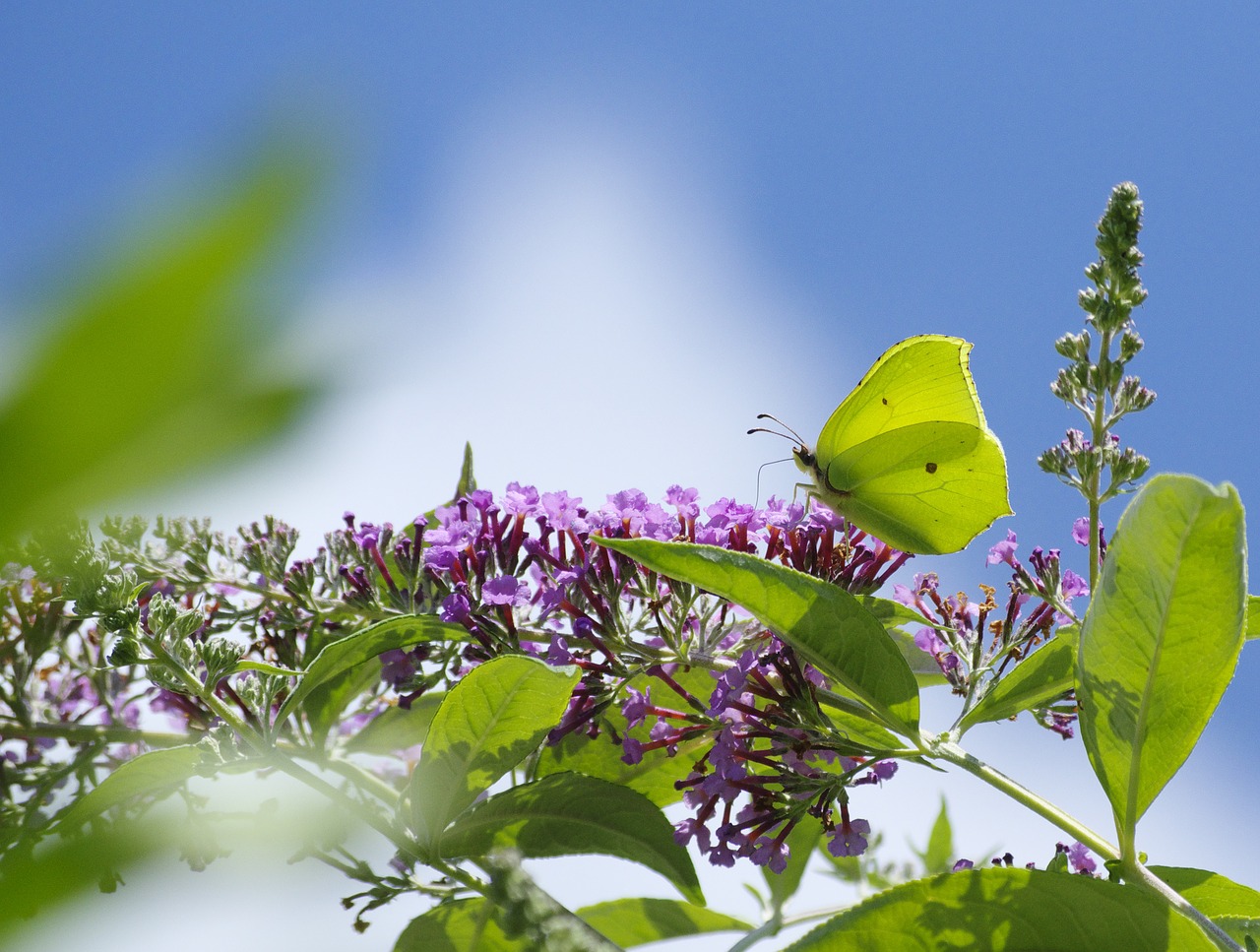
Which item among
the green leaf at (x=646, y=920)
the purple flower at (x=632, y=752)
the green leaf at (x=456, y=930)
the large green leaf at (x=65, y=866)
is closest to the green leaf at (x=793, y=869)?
the green leaf at (x=646, y=920)

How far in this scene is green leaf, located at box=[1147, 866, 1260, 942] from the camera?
1854mm

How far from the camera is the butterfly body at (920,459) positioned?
2.36 meters

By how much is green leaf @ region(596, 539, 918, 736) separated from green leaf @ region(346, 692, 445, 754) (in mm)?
1028

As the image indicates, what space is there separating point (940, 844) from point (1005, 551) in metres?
1.09

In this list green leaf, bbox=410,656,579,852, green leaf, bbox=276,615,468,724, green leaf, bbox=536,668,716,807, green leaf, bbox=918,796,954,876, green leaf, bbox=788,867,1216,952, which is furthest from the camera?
green leaf, bbox=918,796,954,876

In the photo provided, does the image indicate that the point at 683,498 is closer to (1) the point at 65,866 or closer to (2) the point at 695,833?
(2) the point at 695,833

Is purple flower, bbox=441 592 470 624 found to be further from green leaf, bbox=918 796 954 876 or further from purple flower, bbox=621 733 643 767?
green leaf, bbox=918 796 954 876

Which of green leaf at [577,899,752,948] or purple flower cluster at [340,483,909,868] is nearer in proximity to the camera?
purple flower cluster at [340,483,909,868]

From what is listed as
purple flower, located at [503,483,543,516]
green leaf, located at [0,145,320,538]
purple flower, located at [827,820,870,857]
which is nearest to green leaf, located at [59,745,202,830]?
purple flower, located at [503,483,543,516]

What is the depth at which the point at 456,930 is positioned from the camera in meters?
1.92

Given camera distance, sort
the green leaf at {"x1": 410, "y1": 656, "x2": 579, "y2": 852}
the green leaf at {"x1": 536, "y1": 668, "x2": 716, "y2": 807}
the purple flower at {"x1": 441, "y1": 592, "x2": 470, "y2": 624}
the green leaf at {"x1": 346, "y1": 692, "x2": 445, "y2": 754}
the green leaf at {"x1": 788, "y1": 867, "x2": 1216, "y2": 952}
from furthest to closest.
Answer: the green leaf at {"x1": 346, "y1": 692, "x2": 445, "y2": 754} < the green leaf at {"x1": 536, "y1": 668, "x2": 716, "y2": 807} < the purple flower at {"x1": 441, "y1": 592, "x2": 470, "y2": 624} < the green leaf at {"x1": 410, "y1": 656, "x2": 579, "y2": 852} < the green leaf at {"x1": 788, "y1": 867, "x2": 1216, "y2": 952}

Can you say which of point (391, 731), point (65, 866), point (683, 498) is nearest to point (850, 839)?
point (683, 498)

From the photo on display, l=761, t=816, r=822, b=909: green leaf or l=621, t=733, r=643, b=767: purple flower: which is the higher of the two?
l=621, t=733, r=643, b=767: purple flower

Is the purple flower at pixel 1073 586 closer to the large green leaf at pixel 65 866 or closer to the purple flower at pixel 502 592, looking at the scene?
the purple flower at pixel 502 592
